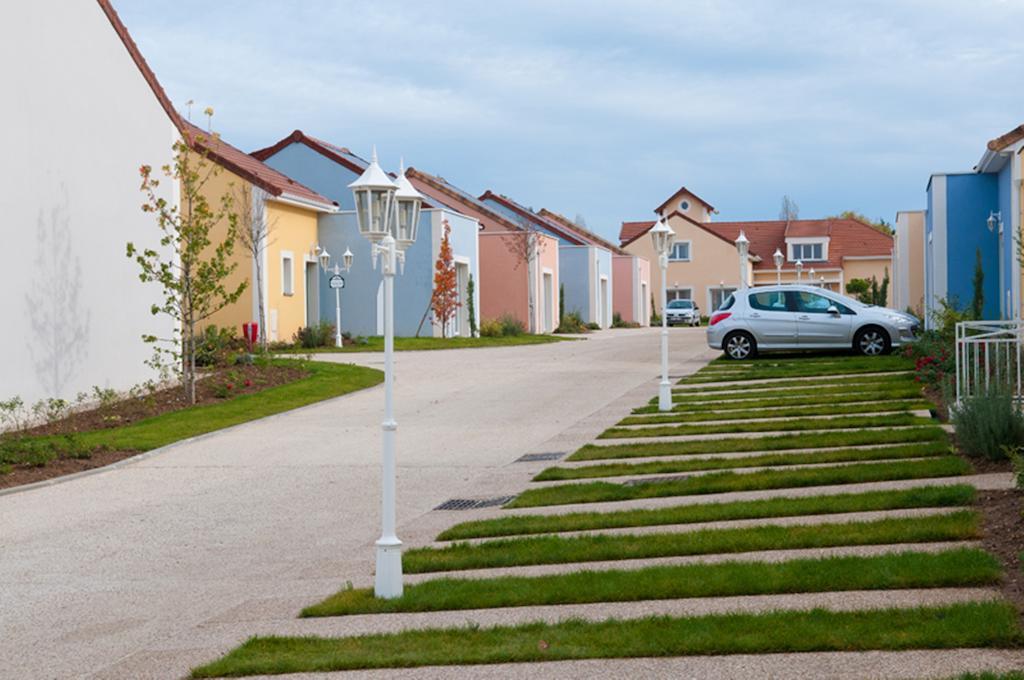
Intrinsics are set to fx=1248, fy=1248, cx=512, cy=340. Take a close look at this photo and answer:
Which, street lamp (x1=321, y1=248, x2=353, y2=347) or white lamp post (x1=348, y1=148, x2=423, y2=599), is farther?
street lamp (x1=321, y1=248, x2=353, y2=347)

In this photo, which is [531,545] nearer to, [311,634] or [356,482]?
[311,634]

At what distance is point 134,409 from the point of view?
18.5 m

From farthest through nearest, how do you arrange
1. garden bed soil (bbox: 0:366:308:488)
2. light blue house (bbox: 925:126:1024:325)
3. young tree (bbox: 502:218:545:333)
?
young tree (bbox: 502:218:545:333) → light blue house (bbox: 925:126:1024:325) → garden bed soil (bbox: 0:366:308:488)

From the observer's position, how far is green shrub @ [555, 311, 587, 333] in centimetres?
5152

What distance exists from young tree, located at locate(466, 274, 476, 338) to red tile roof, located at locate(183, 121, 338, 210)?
5975mm

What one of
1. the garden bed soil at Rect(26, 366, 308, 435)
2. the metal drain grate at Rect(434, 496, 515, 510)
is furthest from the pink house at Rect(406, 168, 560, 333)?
the metal drain grate at Rect(434, 496, 515, 510)

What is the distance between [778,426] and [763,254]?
65345mm

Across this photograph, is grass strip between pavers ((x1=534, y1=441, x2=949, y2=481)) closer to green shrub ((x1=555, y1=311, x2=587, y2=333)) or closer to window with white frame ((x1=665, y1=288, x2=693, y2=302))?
green shrub ((x1=555, y1=311, x2=587, y2=333))

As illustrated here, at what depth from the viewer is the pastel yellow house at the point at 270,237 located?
32656 millimetres

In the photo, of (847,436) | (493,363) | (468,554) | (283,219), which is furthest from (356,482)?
(283,219)

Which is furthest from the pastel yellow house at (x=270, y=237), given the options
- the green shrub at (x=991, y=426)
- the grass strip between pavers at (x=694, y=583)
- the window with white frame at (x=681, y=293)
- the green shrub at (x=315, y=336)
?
the window with white frame at (x=681, y=293)

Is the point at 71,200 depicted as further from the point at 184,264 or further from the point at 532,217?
the point at 532,217

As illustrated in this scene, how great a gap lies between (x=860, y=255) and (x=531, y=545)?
6987 cm

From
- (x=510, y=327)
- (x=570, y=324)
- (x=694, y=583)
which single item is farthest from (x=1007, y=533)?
(x=570, y=324)
